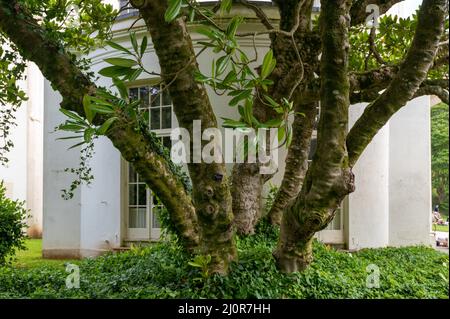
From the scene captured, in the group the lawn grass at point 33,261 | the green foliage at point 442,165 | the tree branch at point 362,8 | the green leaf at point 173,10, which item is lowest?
the lawn grass at point 33,261

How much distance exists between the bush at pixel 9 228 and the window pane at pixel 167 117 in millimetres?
2940

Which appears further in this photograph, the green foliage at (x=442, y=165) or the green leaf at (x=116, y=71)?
the green foliage at (x=442, y=165)

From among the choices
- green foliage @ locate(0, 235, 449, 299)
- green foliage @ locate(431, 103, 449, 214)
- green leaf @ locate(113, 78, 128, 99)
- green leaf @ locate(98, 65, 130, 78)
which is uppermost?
green leaf @ locate(98, 65, 130, 78)

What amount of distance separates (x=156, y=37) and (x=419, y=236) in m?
6.54

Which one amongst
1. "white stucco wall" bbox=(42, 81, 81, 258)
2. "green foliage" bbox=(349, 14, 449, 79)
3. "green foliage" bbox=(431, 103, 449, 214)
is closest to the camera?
"green foliage" bbox=(431, 103, 449, 214)

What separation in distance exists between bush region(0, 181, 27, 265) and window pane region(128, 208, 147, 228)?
2457 mm

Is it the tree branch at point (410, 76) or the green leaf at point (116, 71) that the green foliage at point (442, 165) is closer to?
the tree branch at point (410, 76)

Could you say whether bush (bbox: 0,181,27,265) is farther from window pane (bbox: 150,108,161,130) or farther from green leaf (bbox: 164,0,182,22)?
green leaf (bbox: 164,0,182,22)

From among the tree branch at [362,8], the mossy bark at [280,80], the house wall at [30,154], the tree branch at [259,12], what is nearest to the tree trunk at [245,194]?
the mossy bark at [280,80]

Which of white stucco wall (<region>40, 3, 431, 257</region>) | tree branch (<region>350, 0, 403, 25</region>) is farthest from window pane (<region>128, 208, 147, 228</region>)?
tree branch (<region>350, 0, 403, 25</region>)

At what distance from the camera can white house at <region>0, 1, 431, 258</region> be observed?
7570mm

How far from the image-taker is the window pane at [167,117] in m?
7.98

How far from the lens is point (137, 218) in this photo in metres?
8.20

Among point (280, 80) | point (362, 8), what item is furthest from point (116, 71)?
point (362, 8)
